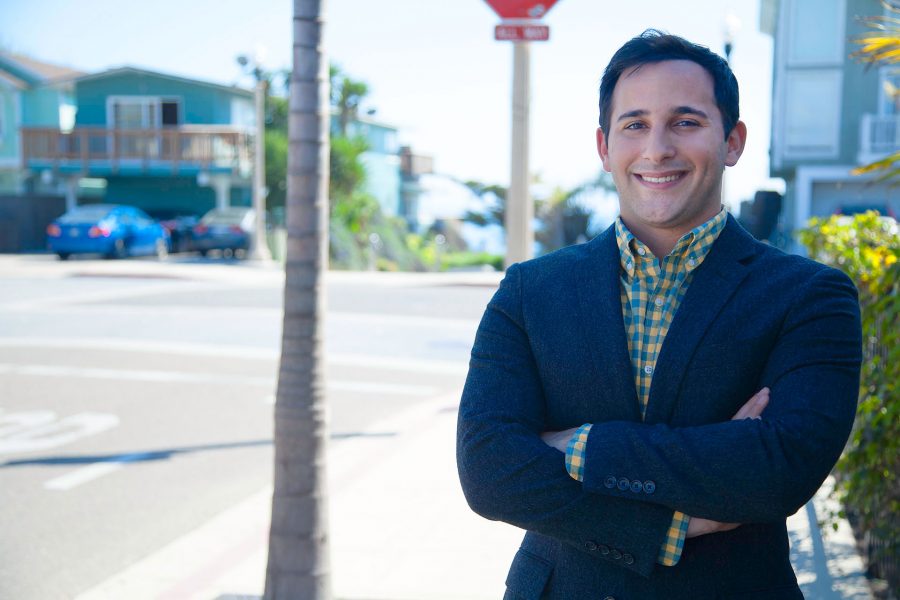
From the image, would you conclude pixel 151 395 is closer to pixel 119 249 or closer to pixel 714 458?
pixel 714 458

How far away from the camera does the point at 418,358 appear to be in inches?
488

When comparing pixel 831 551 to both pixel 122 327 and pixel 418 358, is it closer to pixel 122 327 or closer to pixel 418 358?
pixel 418 358

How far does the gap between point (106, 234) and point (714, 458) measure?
91.4 feet

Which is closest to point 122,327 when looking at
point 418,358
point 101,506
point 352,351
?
point 352,351

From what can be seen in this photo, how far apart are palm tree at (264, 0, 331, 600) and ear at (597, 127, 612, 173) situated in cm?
216

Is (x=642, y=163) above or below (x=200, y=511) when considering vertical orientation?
above

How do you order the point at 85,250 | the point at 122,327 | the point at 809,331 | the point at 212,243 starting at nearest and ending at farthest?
the point at 809,331
the point at 122,327
the point at 85,250
the point at 212,243

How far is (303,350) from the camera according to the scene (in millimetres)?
4410

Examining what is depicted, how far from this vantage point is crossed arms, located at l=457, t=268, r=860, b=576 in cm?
199

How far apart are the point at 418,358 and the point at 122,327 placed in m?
4.96

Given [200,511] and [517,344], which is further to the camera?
[200,511]

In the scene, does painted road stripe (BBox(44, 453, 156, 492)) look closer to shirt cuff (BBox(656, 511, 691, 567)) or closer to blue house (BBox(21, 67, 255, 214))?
shirt cuff (BBox(656, 511, 691, 567))

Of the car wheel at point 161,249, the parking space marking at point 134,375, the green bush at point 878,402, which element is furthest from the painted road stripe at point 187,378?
the car wheel at point 161,249

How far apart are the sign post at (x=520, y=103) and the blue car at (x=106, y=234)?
79.8 ft
